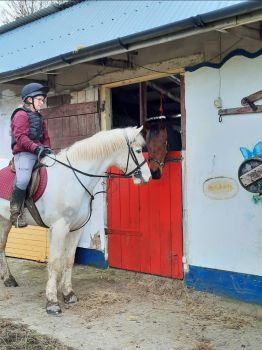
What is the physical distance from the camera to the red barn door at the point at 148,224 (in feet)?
17.1

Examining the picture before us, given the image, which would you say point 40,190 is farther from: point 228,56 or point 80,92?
point 228,56

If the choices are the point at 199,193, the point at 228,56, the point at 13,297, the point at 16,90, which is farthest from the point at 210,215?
the point at 16,90

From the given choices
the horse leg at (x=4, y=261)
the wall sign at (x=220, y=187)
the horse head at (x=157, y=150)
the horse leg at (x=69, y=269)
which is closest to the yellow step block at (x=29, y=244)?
the horse leg at (x=4, y=261)

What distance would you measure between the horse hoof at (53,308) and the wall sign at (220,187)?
79.1 inches

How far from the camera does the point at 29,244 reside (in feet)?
23.1

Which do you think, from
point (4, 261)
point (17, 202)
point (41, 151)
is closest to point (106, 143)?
point (41, 151)

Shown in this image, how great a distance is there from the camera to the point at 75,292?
17.3 feet

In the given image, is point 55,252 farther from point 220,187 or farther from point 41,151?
point 220,187

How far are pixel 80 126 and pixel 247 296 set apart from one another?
3.26 meters

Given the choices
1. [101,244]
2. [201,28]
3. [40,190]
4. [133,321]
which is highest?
[201,28]

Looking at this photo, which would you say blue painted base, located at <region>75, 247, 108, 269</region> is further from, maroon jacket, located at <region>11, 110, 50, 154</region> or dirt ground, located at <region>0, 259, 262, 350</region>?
maroon jacket, located at <region>11, 110, 50, 154</region>

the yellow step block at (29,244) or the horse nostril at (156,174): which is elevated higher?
the horse nostril at (156,174)

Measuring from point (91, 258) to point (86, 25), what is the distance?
3.21m

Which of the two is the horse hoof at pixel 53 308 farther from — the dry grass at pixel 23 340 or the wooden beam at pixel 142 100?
the wooden beam at pixel 142 100
